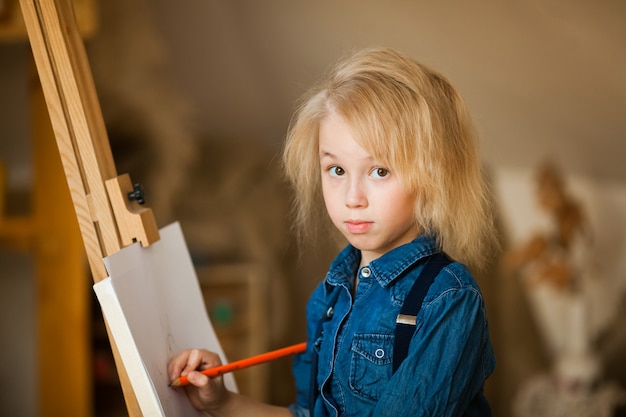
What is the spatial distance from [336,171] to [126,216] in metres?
0.26

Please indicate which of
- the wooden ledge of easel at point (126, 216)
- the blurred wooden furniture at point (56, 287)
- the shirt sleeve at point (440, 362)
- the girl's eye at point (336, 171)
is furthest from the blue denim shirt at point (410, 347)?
the blurred wooden furniture at point (56, 287)

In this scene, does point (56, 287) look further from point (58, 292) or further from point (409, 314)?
point (409, 314)

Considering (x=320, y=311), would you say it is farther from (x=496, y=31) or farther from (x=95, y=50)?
(x=496, y=31)

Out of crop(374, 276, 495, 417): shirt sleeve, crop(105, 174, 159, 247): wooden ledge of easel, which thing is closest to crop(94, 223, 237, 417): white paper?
crop(105, 174, 159, 247): wooden ledge of easel

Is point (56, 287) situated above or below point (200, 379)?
below

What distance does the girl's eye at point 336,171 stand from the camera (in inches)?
36.7

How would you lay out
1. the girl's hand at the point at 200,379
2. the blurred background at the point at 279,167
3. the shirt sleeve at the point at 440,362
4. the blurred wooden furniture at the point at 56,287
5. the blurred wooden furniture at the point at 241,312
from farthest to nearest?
the blurred wooden furniture at the point at 241,312
the blurred background at the point at 279,167
the blurred wooden furniture at the point at 56,287
the girl's hand at the point at 200,379
the shirt sleeve at the point at 440,362

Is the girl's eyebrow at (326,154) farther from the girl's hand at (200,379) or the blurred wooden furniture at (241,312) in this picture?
the blurred wooden furniture at (241,312)

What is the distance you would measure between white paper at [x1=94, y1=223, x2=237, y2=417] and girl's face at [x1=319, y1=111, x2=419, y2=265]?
0.24 meters

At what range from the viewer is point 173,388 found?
958mm

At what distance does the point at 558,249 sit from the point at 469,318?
209 centimetres

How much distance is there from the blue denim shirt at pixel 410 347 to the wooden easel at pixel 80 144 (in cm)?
25

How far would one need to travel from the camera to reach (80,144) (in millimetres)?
918

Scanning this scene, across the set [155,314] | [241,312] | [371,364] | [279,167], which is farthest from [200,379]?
[241,312]
